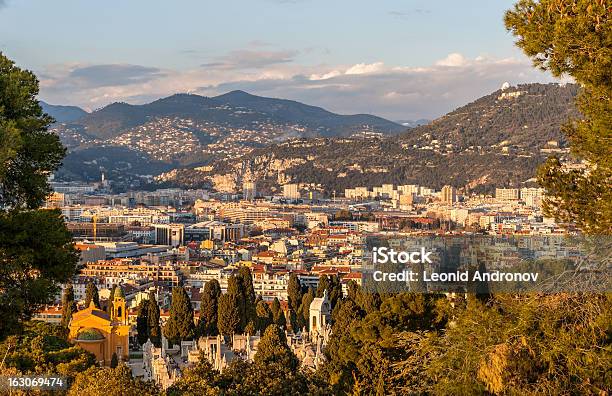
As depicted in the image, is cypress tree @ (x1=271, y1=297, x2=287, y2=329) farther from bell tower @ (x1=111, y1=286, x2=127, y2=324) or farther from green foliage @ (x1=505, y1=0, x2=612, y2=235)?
green foliage @ (x1=505, y1=0, x2=612, y2=235)

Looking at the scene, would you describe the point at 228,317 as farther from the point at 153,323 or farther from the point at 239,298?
the point at 153,323

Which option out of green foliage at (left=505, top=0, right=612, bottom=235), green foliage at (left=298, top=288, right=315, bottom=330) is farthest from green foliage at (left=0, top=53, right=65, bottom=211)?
green foliage at (left=298, top=288, right=315, bottom=330)

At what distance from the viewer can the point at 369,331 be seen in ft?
33.2

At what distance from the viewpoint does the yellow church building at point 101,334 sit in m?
19.7

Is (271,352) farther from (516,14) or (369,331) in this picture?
(516,14)

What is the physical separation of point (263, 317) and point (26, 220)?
61.3 ft

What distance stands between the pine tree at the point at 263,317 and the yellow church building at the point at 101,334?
3477mm

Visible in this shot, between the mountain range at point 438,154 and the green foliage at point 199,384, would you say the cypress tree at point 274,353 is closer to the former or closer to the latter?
the green foliage at point 199,384

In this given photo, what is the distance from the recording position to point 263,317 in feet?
82.7

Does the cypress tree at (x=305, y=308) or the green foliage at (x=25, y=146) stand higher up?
the green foliage at (x=25, y=146)

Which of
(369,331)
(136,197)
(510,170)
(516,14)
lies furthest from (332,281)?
(136,197)

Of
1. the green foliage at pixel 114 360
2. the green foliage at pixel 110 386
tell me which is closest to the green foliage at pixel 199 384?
the green foliage at pixel 110 386

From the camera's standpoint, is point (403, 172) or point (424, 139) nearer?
point (403, 172)

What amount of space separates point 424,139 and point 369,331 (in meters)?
120
